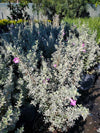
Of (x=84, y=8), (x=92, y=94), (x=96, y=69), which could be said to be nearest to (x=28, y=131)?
(x=92, y=94)

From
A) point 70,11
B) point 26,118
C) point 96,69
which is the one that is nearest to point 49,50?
point 96,69

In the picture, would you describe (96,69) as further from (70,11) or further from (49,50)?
(70,11)

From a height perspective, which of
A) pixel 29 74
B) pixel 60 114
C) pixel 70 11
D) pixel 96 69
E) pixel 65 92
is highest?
pixel 70 11

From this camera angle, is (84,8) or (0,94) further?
(84,8)

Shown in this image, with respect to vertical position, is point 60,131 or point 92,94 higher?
point 92,94

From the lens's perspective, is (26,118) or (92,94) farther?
(92,94)

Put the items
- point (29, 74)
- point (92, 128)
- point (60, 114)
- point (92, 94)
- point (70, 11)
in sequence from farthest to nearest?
point (70, 11), point (92, 94), point (92, 128), point (29, 74), point (60, 114)

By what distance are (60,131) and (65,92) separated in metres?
0.81

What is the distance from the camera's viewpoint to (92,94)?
288 centimetres

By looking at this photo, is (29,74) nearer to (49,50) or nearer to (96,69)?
(49,50)

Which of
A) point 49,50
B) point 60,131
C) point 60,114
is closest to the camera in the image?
point 60,114

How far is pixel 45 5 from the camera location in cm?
1273

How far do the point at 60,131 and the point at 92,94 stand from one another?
1.40 m

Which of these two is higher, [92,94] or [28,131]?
[92,94]
